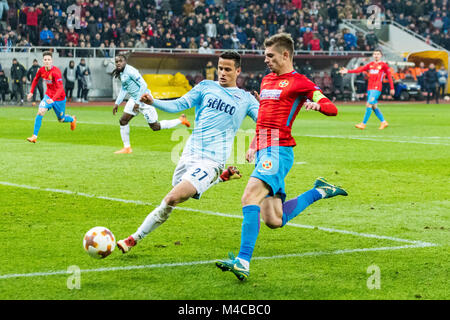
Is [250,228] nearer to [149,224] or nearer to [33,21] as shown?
[149,224]

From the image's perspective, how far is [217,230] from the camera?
26.7ft

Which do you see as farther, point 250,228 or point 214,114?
point 214,114

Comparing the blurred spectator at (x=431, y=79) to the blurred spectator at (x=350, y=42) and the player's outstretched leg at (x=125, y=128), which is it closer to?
the blurred spectator at (x=350, y=42)

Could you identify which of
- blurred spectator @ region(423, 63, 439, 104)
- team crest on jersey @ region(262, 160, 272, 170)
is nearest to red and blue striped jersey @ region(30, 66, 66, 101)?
team crest on jersey @ region(262, 160, 272, 170)

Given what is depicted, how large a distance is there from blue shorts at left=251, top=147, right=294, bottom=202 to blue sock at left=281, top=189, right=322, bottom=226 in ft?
1.56

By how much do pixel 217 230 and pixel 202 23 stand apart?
109 feet

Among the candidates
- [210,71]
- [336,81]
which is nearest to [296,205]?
[210,71]

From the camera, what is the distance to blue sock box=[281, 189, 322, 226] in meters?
7.14

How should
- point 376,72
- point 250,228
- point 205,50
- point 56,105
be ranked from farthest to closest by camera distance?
point 205,50 → point 376,72 → point 56,105 → point 250,228

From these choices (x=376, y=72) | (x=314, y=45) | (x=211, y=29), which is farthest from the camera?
(x=314, y=45)

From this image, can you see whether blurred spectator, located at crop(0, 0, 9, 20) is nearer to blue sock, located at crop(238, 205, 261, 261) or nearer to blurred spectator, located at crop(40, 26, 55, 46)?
blurred spectator, located at crop(40, 26, 55, 46)

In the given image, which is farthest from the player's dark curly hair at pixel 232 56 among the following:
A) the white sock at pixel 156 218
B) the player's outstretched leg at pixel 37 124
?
the player's outstretched leg at pixel 37 124

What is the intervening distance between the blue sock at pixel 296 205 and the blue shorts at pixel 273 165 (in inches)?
18.8

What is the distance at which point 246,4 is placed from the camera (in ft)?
150
